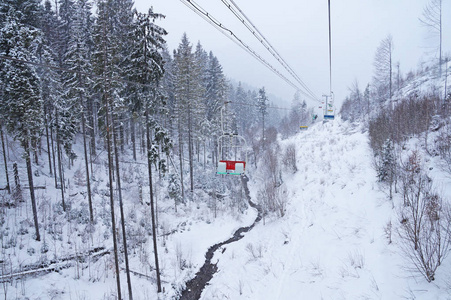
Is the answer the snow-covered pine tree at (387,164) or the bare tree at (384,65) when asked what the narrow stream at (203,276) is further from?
the bare tree at (384,65)

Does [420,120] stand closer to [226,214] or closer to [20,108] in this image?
[226,214]

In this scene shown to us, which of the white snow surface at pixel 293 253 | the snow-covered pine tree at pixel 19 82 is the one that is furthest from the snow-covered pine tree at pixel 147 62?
the snow-covered pine tree at pixel 19 82

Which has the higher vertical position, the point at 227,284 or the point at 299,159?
the point at 299,159

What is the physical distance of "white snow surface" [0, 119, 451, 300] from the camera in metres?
8.86

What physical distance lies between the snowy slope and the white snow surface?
1.8 inches

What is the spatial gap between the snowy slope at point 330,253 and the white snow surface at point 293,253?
46mm

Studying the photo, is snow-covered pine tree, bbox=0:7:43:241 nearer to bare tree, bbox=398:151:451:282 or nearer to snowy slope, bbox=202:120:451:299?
snowy slope, bbox=202:120:451:299

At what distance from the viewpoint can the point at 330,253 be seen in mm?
11461

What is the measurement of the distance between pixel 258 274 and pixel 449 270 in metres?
9.07

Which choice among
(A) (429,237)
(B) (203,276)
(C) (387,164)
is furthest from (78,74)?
(A) (429,237)

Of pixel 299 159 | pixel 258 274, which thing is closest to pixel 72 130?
pixel 258 274

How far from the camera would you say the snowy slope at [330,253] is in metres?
8.19

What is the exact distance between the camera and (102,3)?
1173cm

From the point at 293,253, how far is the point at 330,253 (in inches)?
95.1
